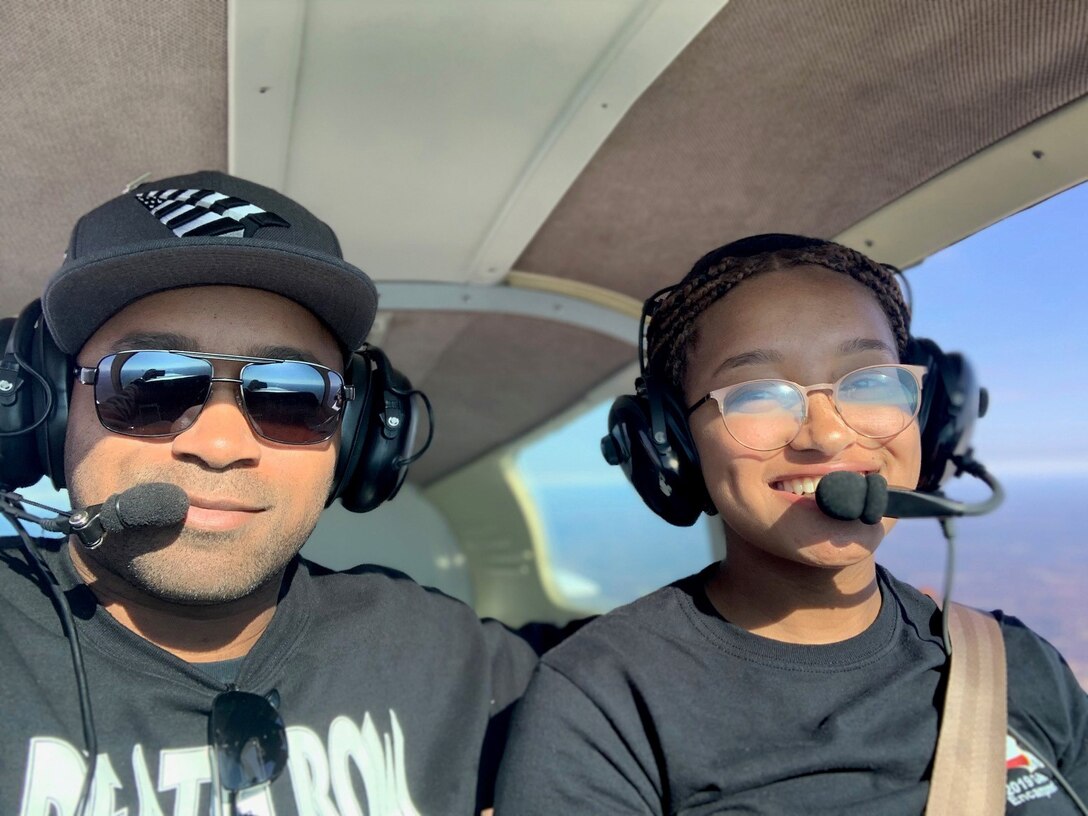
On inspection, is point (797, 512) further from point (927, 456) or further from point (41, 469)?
point (41, 469)

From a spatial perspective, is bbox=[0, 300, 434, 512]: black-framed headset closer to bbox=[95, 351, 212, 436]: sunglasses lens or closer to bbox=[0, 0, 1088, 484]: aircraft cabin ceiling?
bbox=[95, 351, 212, 436]: sunglasses lens

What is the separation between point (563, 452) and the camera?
4.01m

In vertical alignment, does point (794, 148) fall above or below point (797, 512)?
above

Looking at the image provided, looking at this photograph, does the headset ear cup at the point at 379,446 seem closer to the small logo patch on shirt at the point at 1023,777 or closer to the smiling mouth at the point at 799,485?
the smiling mouth at the point at 799,485

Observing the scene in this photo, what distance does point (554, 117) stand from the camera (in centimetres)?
167

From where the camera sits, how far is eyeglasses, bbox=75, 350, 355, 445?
1400 millimetres

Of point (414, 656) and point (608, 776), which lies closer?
point (608, 776)

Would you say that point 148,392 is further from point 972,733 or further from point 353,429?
point 972,733

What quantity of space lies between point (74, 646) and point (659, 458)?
990 mm

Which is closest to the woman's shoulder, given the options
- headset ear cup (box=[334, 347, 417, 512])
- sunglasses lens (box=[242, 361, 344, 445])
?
headset ear cup (box=[334, 347, 417, 512])

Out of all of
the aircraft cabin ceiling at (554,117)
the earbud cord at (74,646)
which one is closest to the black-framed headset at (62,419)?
the earbud cord at (74,646)

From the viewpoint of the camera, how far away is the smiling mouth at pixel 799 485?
1438 millimetres

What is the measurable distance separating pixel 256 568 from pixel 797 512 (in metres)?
0.89

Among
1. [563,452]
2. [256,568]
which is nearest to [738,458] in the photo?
[256,568]
